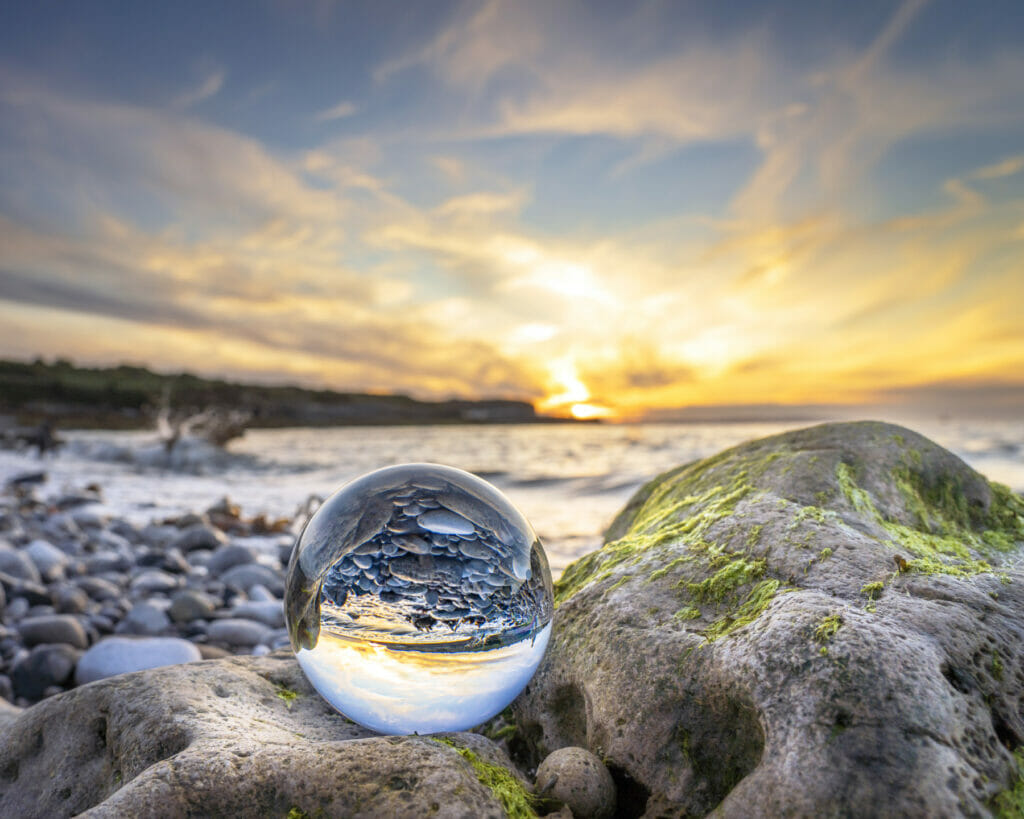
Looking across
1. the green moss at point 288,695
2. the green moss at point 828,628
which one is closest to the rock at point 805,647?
the green moss at point 828,628

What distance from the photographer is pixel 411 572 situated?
2129 mm

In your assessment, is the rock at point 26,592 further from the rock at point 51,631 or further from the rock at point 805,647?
the rock at point 805,647

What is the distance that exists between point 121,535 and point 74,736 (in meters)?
9.50

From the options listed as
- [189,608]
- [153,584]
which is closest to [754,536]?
[189,608]

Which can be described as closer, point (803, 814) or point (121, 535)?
point (803, 814)

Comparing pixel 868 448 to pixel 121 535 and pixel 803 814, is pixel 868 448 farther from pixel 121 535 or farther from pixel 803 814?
pixel 121 535

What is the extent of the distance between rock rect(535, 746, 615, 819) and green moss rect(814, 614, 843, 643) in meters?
0.85

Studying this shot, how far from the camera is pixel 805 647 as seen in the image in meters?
1.72

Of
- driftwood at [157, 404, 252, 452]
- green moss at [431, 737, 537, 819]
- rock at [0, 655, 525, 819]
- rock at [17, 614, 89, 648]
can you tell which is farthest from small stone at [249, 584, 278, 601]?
driftwood at [157, 404, 252, 452]

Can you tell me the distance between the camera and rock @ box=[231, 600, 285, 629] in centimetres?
618

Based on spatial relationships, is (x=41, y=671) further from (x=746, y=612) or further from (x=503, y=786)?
(x=746, y=612)

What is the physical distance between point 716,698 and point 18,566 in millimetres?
8238

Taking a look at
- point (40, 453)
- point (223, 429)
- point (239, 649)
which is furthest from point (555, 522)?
point (40, 453)

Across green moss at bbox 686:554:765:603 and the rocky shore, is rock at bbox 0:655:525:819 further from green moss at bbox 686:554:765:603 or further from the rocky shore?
green moss at bbox 686:554:765:603
